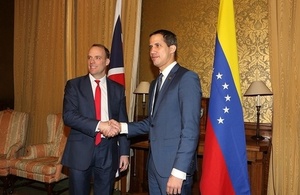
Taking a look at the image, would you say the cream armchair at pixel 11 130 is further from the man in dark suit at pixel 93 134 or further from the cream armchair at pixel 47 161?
the man in dark suit at pixel 93 134

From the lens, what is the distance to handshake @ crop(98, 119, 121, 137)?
259 cm

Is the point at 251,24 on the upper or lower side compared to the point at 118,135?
upper

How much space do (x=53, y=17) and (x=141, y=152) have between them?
2.62m

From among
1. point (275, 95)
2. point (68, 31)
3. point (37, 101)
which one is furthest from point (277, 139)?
point (37, 101)

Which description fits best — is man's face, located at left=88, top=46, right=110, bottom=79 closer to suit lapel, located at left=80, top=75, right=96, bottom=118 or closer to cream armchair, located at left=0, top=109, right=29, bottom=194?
suit lapel, located at left=80, top=75, right=96, bottom=118

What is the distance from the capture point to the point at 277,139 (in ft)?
11.4

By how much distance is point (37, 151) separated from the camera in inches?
176

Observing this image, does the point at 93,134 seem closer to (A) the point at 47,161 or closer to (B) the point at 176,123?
(B) the point at 176,123

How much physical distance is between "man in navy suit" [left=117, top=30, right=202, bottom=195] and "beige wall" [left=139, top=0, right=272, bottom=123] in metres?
2.11

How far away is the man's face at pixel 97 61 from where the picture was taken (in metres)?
2.76

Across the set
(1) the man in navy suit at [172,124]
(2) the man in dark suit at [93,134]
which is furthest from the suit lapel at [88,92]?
(1) the man in navy suit at [172,124]

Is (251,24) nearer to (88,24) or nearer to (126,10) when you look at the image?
(126,10)

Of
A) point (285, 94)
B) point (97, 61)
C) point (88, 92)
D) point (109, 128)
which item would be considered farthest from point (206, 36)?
point (109, 128)

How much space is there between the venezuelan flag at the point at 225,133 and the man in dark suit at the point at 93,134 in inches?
30.1
